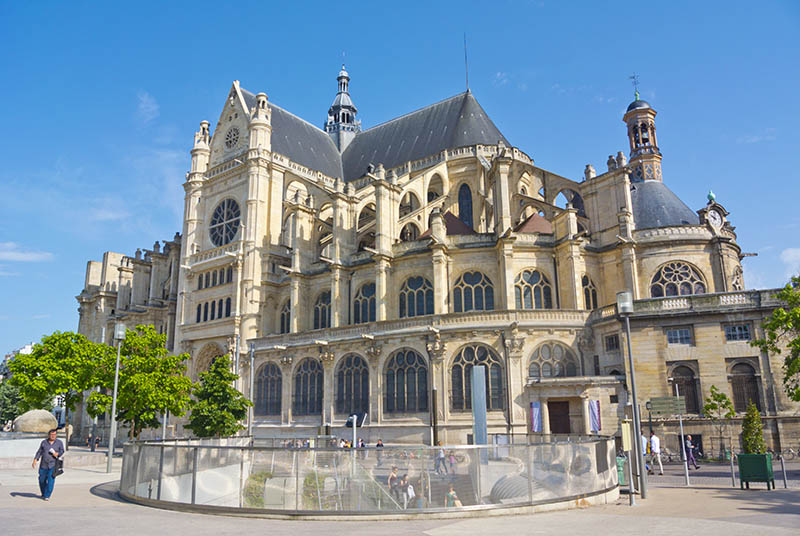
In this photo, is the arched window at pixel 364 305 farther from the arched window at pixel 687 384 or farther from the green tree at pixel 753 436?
the green tree at pixel 753 436

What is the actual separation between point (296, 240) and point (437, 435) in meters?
18.6

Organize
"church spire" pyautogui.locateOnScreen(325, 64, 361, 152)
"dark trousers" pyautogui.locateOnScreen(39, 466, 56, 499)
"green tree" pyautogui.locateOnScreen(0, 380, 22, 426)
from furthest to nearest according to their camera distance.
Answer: "church spire" pyautogui.locateOnScreen(325, 64, 361, 152) → "green tree" pyautogui.locateOnScreen(0, 380, 22, 426) → "dark trousers" pyautogui.locateOnScreen(39, 466, 56, 499)

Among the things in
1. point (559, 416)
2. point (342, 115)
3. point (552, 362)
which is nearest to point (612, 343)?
point (552, 362)

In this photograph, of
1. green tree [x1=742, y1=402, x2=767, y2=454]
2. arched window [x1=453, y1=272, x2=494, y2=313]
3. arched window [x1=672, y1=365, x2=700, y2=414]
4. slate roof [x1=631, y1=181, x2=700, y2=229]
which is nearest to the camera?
green tree [x1=742, y1=402, x2=767, y2=454]

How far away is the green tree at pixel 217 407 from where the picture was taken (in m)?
32.6

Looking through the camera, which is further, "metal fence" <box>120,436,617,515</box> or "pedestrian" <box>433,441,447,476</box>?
"metal fence" <box>120,436,617,515</box>

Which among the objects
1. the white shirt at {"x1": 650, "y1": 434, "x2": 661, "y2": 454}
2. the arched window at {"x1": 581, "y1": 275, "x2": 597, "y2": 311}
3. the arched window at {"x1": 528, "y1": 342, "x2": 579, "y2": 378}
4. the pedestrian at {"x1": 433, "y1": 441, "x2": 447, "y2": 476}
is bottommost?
the white shirt at {"x1": 650, "y1": 434, "x2": 661, "y2": 454}

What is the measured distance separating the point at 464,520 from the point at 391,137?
4854 cm

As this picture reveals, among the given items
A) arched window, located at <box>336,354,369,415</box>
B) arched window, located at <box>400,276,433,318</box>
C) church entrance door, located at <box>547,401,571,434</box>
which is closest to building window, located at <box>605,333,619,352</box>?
church entrance door, located at <box>547,401,571,434</box>

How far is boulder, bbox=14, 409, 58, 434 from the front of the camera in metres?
28.2

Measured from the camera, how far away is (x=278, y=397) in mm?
39906

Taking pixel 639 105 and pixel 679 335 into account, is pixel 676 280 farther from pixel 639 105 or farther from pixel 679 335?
pixel 639 105

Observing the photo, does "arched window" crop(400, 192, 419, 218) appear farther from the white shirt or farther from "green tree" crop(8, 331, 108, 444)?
the white shirt

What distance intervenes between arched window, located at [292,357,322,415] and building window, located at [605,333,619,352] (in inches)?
695
